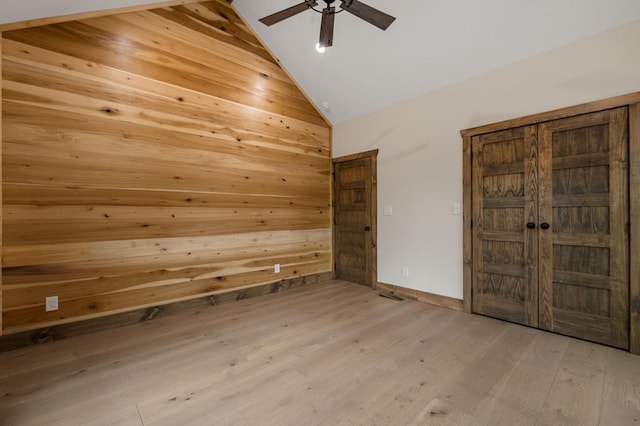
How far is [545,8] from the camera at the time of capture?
2.25 metres

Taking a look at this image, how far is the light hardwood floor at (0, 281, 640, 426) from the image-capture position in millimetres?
1478

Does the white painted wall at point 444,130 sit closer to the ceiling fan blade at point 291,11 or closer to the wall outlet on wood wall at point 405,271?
the wall outlet on wood wall at point 405,271

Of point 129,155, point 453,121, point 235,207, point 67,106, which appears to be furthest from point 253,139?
point 453,121

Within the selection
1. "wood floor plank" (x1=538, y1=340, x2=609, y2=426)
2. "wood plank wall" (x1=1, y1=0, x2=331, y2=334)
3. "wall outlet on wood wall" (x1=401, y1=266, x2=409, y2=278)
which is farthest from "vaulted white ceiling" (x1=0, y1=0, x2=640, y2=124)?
"wood floor plank" (x1=538, y1=340, x2=609, y2=426)

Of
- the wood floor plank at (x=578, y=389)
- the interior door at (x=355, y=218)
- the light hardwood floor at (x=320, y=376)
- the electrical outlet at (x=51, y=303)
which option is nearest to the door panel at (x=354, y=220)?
the interior door at (x=355, y=218)

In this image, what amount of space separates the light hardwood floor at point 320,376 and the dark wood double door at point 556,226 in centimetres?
24

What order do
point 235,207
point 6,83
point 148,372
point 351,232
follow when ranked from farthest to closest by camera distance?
1. point 351,232
2. point 235,207
3. point 6,83
4. point 148,372

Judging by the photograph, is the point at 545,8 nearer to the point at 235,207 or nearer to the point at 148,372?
the point at 235,207

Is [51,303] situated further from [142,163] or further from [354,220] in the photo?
[354,220]

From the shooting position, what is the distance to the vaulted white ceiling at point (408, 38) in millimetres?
2217

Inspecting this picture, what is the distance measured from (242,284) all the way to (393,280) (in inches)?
80.0

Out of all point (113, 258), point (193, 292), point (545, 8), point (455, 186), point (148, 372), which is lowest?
point (148, 372)

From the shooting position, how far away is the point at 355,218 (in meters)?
4.27

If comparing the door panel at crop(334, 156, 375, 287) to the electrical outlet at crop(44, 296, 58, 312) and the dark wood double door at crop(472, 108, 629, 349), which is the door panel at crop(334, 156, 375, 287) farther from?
the electrical outlet at crop(44, 296, 58, 312)
